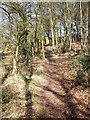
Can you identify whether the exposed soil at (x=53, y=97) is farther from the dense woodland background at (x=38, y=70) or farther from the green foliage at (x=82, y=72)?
the green foliage at (x=82, y=72)

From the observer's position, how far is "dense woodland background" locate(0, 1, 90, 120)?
1380 centimetres

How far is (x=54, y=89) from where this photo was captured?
1741 centimetres

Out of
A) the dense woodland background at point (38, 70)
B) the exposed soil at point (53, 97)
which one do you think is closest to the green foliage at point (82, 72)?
the dense woodland background at point (38, 70)

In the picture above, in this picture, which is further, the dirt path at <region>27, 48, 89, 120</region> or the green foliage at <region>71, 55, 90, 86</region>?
the green foliage at <region>71, 55, 90, 86</region>

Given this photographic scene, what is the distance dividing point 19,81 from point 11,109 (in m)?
4.16

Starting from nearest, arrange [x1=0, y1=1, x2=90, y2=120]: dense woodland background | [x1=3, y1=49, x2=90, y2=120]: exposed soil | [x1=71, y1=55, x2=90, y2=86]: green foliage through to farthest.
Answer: [x1=3, y1=49, x2=90, y2=120]: exposed soil, [x1=0, y1=1, x2=90, y2=120]: dense woodland background, [x1=71, y1=55, x2=90, y2=86]: green foliage

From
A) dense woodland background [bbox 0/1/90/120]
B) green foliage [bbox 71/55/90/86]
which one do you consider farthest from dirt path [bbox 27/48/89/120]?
green foliage [bbox 71/55/90/86]

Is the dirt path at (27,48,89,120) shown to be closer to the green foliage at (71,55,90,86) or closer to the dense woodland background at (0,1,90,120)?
the dense woodland background at (0,1,90,120)

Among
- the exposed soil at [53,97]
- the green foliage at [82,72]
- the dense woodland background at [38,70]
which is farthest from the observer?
the green foliage at [82,72]

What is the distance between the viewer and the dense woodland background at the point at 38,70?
13.8 metres

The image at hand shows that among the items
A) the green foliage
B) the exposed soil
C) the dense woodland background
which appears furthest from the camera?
the green foliage

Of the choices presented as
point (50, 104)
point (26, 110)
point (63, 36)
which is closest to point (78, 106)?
point (50, 104)

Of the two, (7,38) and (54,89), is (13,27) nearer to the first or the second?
(7,38)

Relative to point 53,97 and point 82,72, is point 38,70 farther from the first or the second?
point 53,97
